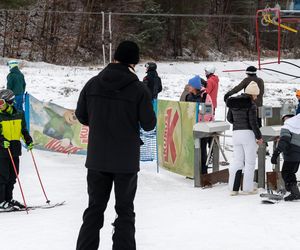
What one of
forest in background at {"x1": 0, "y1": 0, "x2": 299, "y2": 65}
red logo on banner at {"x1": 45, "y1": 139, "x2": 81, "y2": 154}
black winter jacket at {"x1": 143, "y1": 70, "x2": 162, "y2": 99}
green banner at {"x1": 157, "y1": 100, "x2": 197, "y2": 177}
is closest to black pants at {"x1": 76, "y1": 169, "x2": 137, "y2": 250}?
green banner at {"x1": 157, "y1": 100, "x2": 197, "y2": 177}

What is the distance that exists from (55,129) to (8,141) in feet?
14.0

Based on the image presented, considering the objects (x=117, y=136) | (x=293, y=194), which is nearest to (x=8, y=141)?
(x=117, y=136)

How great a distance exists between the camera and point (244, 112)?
7.89 meters

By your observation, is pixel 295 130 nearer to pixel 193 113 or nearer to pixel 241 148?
pixel 241 148

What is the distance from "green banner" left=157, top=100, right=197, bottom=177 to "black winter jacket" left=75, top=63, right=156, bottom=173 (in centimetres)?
477

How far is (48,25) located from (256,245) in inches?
1392

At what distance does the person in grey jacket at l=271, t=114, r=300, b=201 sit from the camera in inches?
290

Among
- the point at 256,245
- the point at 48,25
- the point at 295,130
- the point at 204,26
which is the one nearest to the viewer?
the point at 256,245

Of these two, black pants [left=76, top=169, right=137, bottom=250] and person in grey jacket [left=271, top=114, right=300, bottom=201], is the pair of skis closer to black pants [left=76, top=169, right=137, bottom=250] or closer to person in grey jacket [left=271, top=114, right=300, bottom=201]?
person in grey jacket [left=271, top=114, right=300, bottom=201]

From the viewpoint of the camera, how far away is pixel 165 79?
2641cm

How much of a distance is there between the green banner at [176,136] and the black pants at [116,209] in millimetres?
4790

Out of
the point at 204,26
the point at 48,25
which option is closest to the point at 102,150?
the point at 48,25

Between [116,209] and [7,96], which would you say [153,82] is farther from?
[116,209]

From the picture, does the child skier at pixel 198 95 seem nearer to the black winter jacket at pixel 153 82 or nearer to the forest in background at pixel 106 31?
the black winter jacket at pixel 153 82
